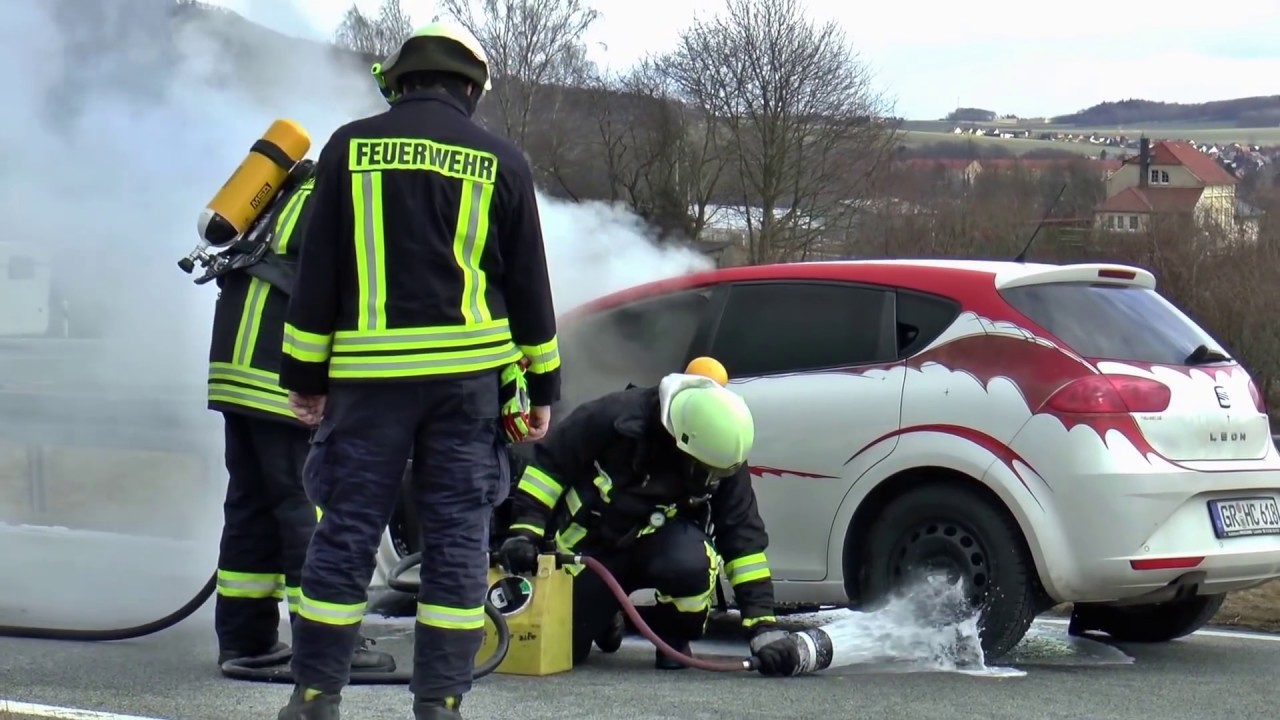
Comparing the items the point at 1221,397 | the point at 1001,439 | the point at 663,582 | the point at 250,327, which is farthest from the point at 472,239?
the point at 1221,397

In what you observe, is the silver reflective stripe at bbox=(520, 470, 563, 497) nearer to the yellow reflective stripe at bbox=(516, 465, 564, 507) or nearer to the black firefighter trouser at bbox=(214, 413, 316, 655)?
the yellow reflective stripe at bbox=(516, 465, 564, 507)

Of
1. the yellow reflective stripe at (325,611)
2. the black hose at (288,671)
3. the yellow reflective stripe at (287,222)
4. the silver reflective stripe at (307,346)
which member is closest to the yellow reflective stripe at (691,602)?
the black hose at (288,671)

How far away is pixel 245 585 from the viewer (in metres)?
4.88

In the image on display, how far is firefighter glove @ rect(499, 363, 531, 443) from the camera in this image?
3.75 metres

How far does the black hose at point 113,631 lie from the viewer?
5.11 m

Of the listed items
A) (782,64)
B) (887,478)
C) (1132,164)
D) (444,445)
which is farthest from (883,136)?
(444,445)

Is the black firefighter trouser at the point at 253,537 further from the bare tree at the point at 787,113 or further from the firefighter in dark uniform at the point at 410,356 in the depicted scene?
the bare tree at the point at 787,113

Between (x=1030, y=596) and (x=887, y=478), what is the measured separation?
695 millimetres

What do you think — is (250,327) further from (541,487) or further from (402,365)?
(402,365)

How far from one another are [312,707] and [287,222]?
1721 mm

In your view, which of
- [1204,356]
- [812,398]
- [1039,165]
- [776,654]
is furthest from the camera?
[1039,165]

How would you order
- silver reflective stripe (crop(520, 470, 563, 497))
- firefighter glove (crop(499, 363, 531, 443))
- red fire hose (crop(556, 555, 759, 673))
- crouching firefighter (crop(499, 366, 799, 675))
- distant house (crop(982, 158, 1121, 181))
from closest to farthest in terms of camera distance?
firefighter glove (crop(499, 363, 531, 443))
red fire hose (crop(556, 555, 759, 673))
crouching firefighter (crop(499, 366, 799, 675))
silver reflective stripe (crop(520, 470, 563, 497))
distant house (crop(982, 158, 1121, 181))

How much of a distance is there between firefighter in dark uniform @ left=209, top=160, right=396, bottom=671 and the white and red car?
4.66 ft

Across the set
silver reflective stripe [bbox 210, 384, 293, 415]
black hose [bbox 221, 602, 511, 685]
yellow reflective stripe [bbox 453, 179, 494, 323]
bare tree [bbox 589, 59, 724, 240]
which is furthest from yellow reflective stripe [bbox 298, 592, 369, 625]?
bare tree [bbox 589, 59, 724, 240]
